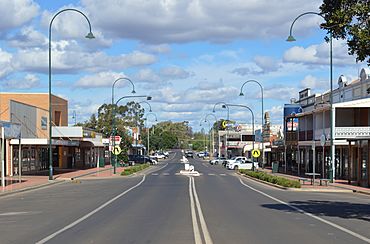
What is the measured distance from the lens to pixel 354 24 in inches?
677

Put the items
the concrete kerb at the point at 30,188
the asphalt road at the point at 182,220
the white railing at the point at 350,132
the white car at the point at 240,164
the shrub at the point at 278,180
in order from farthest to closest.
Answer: the white car at the point at 240,164
the white railing at the point at 350,132
the shrub at the point at 278,180
the concrete kerb at the point at 30,188
the asphalt road at the point at 182,220

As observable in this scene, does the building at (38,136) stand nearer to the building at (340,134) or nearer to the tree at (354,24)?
the building at (340,134)

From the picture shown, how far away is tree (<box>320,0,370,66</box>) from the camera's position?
55.1ft

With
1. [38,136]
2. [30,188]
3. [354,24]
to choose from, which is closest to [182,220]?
[354,24]

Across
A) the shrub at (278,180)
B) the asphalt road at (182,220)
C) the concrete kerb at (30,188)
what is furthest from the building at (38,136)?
the asphalt road at (182,220)

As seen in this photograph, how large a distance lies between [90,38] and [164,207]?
1840 centimetres

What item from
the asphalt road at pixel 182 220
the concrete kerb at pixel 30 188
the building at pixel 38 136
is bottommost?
the concrete kerb at pixel 30 188

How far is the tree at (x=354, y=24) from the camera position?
16.8 m

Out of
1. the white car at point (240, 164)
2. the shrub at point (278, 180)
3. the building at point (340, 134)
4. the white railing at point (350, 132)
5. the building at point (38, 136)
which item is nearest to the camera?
the shrub at point (278, 180)

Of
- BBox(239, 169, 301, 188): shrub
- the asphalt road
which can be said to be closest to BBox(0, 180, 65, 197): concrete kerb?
the asphalt road

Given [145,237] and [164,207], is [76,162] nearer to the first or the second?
[164,207]

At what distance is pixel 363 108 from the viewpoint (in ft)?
159

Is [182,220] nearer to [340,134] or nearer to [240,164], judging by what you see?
[340,134]

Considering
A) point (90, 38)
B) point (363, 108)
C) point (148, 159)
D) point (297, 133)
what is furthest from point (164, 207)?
point (148, 159)
